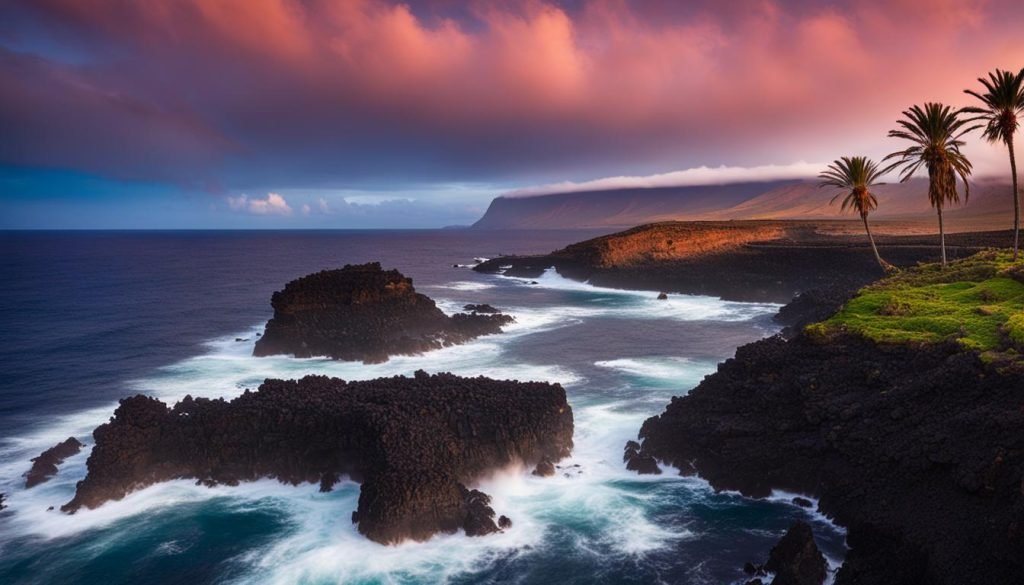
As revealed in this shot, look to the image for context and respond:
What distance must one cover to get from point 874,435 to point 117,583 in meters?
23.1

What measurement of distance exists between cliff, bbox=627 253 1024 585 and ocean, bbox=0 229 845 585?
4.49 feet

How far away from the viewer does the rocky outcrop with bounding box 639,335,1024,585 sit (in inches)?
630

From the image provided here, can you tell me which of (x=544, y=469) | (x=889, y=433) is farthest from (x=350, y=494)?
(x=889, y=433)

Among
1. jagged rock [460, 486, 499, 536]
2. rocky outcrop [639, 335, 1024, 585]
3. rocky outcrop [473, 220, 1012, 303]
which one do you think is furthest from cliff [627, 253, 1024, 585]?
rocky outcrop [473, 220, 1012, 303]

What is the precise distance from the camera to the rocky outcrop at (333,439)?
22.7 meters

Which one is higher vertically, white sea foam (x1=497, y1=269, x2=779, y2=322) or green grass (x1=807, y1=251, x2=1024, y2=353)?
green grass (x1=807, y1=251, x2=1024, y2=353)

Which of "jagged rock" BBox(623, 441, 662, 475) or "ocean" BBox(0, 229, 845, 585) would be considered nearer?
"ocean" BBox(0, 229, 845, 585)

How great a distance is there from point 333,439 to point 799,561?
16582 millimetres

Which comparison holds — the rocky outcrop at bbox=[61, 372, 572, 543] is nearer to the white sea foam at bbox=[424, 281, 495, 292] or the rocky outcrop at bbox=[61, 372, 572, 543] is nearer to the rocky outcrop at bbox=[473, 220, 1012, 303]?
the rocky outcrop at bbox=[473, 220, 1012, 303]

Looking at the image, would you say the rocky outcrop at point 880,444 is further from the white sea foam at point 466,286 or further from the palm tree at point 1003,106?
the white sea foam at point 466,286

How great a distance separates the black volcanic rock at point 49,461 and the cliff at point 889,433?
22.7 m

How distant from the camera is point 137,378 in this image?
127ft

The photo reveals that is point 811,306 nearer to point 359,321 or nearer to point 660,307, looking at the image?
point 660,307

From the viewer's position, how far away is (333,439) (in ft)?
81.4
